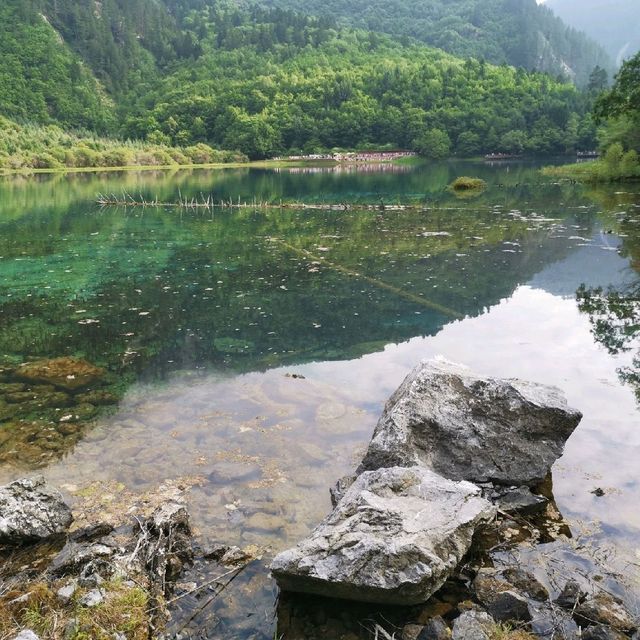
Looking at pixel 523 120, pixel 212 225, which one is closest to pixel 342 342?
pixel 212 225

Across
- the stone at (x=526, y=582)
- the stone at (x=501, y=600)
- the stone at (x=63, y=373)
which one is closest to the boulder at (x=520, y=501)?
the stone at (x=526, y=582)

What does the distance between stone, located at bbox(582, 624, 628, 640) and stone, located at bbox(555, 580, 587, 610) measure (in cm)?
37

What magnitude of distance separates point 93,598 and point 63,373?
29.7 feet

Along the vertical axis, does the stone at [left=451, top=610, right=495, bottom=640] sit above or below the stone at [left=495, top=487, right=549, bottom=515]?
above

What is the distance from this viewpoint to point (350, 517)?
653cm

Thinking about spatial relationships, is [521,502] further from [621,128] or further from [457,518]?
[621,128]

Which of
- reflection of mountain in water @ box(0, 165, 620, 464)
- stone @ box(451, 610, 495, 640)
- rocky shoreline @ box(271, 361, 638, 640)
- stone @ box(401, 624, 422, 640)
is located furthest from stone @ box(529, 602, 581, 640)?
reflection of mountain in water @ box(0, 165, 620, 464)

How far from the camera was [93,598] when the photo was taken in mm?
5676

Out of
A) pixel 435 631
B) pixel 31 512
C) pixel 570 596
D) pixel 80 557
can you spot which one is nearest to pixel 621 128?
pixel 570 596

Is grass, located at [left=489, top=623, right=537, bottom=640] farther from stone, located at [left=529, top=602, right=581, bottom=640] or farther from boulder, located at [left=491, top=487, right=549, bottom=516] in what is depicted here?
boulder, located at [left=491, top=487, right=549, bottom=516]

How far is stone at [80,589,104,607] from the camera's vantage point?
220 inches

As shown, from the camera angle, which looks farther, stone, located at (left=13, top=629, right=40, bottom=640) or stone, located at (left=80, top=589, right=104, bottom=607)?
stone, located at (left=80, top=589, right=104, bottom=607)

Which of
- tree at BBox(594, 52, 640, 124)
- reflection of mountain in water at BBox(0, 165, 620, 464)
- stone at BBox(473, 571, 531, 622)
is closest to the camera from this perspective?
stone at BBox(473, 571, 531, 622)

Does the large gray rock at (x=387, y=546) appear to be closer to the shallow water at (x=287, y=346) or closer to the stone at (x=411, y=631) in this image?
the stone at (x=411, y=631)
